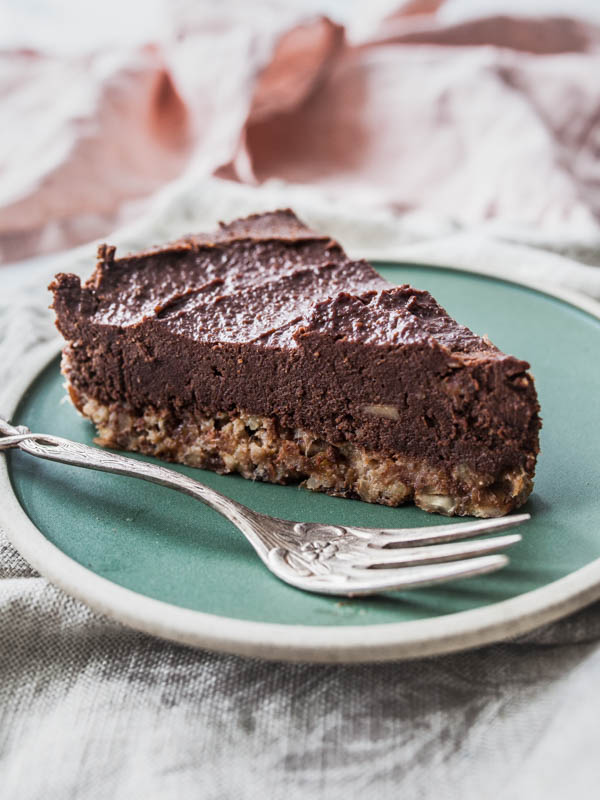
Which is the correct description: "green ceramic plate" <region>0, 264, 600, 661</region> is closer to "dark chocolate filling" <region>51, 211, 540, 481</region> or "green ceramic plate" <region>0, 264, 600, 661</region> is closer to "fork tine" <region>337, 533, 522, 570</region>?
"fork tine" <region>337, 533, 522, 570</region>

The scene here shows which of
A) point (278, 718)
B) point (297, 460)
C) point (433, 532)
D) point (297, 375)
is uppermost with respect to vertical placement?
point (297, 375)

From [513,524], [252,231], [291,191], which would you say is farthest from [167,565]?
[291,191]

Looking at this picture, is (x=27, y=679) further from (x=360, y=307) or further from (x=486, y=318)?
(x=486, y=318)

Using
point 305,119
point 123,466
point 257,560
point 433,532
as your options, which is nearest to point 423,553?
point 433,532

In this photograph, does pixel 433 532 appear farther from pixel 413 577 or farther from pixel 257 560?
pixel 257 560

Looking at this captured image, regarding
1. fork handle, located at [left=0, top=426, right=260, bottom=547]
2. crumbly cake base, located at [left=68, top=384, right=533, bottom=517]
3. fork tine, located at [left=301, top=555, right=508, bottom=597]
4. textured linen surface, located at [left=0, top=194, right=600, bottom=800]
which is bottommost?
textured linen surface, located at [left=0, top=194, right=600, bottom=800]

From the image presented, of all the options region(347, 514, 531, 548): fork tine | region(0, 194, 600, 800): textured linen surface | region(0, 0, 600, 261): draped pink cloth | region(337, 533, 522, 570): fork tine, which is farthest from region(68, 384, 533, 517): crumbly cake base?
region(0, 0, 600, 261): draped pink cloth

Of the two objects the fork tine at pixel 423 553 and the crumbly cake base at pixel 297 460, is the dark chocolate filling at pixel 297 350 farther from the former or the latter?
the fork tine at pixel 423 553
